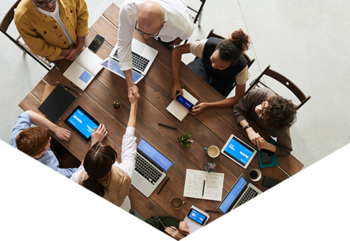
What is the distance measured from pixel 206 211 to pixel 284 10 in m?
3.10

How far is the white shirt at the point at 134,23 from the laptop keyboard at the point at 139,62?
15 centimetres

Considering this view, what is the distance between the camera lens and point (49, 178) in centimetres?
68

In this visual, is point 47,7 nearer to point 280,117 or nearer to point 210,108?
point 210,108

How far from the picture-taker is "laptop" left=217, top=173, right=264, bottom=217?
5.98 feet

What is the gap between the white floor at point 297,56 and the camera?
288 cm

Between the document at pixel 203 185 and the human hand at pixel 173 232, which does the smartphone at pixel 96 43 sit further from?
the human hand at pixel 173 232

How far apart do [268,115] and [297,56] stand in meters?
1.97

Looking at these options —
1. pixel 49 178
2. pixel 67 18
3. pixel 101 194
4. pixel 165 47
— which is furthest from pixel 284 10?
pixel 49 178

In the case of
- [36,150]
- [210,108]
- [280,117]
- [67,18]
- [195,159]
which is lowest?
[36,150]

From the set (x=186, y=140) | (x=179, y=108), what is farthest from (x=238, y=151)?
(x=179, y=108)

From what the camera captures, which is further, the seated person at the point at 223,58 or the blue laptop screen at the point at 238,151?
the blue laptop screen at the point at 238,151

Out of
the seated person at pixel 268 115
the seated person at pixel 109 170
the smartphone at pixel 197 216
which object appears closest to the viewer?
the seated person at pixel 109 170

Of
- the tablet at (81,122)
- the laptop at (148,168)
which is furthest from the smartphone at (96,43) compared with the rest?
the laptop at (148,168)

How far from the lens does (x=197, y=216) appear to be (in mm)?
1792
